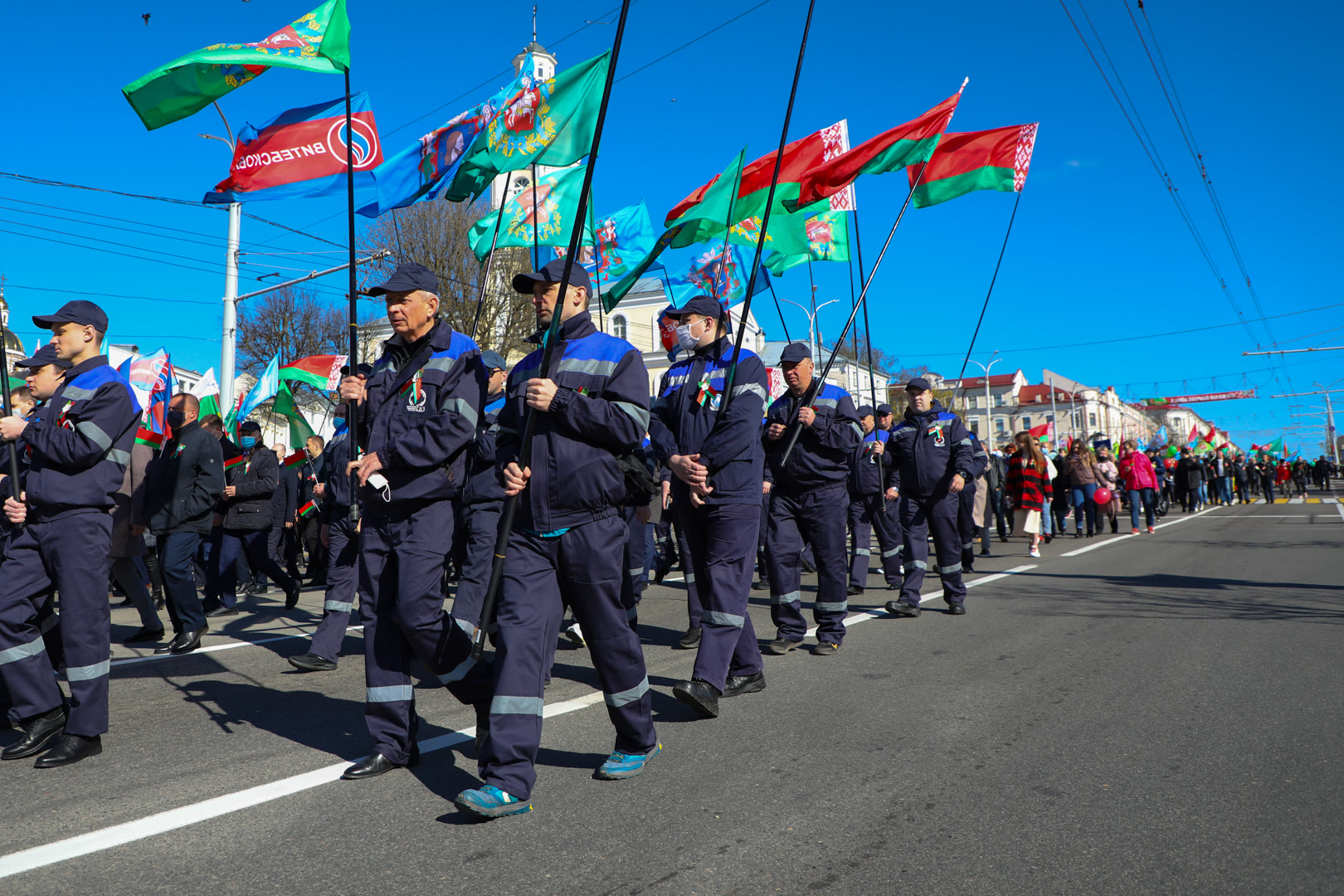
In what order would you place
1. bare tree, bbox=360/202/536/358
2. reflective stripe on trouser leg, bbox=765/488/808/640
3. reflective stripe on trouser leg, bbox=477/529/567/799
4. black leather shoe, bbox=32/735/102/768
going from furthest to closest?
bare tree, bbox=360/202/536/358, reflective stripe on trouser leg, bbox=765/488/808/640, black leather shoe, bbox=32/735/102/768, reflective stripe on trouser leg, bbox=477/529/567/799

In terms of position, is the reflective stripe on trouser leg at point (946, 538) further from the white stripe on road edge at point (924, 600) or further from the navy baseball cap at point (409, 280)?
the navy baseball cap at point (409, 280)

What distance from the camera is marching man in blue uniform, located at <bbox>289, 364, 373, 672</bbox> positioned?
6348 mm

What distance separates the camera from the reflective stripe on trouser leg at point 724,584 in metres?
4.92

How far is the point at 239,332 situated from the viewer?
35031 millimetres

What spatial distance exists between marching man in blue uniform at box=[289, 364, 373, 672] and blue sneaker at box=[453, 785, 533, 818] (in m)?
2.79

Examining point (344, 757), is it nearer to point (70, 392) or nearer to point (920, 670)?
point (70, 392)

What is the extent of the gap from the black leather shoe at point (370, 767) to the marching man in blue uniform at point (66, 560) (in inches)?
53.0

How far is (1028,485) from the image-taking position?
1530 cm

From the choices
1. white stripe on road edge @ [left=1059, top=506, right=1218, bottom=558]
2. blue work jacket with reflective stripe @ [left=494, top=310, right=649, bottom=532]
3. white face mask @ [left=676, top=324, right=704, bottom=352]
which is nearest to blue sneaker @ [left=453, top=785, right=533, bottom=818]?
blue work jacket with reflective stripe @ [left=494, top=310, right=649, bottom=532]

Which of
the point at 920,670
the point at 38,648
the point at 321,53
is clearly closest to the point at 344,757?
the point at 38,648

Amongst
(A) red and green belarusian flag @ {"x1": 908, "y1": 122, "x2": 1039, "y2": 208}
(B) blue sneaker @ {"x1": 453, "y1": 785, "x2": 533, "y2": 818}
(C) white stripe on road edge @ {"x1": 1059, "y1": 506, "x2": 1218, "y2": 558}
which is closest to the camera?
(B) blue sneaker @ {"x1": 453, "y1": 785, "x2": 533, "y2": 818}

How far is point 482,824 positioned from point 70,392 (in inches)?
112

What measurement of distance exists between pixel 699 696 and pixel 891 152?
5618 mm

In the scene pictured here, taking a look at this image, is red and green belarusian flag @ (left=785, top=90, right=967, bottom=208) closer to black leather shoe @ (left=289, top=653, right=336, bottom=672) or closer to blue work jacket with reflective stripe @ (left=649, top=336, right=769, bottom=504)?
blue work jacket with reflective stripe @ (left=649, top=336, right=769, bottom=504)
